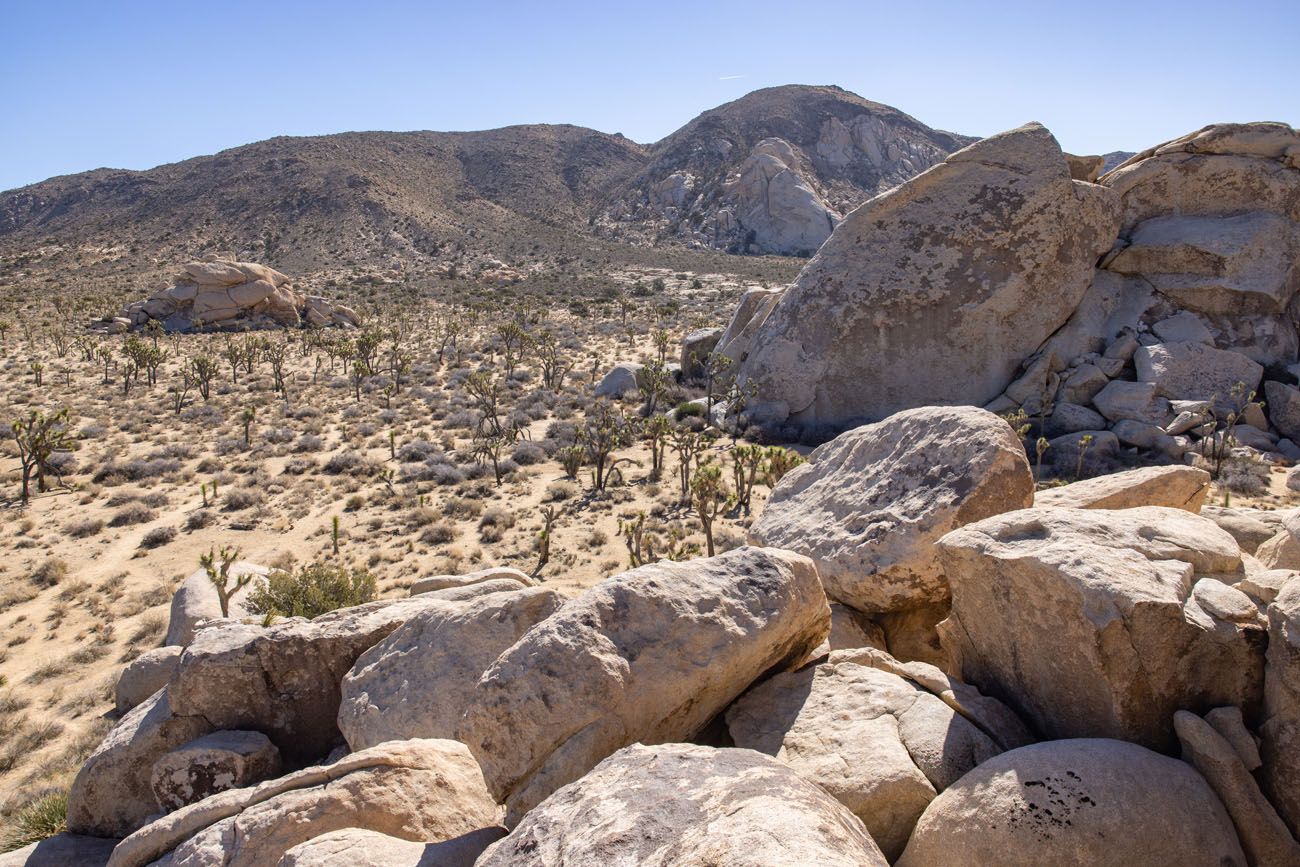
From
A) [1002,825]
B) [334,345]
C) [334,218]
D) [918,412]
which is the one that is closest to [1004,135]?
[918,412]

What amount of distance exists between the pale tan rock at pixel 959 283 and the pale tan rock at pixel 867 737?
14.8 metres

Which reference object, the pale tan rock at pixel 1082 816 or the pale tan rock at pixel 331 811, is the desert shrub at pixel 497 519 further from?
the pale tan rock at pixel 1082 816

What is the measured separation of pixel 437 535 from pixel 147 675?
277 inches

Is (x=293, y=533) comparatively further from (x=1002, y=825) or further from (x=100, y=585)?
(x=1002, y=825)

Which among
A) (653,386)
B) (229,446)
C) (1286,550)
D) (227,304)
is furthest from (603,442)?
(227,304)

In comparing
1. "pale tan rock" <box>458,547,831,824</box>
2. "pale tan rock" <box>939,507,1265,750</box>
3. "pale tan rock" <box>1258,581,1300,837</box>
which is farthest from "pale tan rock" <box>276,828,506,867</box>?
"pale tan rock" <box>1258,581,1300,837</box>

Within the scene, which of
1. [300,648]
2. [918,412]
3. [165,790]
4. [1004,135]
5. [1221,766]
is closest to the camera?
[1221,766]

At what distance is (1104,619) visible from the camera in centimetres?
373

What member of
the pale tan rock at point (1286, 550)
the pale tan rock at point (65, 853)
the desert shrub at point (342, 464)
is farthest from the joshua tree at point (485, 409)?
the pale tan rock at point (1286, 550)

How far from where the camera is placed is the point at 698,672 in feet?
14.1

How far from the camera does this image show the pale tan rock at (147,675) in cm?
770

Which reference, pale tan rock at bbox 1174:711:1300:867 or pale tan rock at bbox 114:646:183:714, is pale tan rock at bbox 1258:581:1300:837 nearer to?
pale tan rock at bbox 1174:711:1300:867

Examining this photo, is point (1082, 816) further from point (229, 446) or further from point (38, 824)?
point (229, 446)

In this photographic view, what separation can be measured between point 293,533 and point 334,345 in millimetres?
20031
